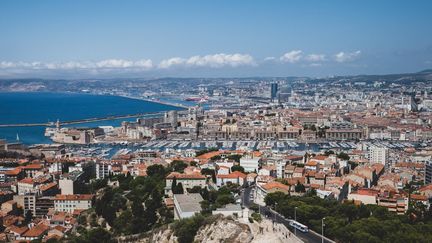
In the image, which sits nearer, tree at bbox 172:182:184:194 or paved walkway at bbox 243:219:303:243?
paved walkway at bbox 243:219:303:243

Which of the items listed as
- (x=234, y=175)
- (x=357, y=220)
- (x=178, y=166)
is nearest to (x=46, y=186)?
(x=178, y=166)

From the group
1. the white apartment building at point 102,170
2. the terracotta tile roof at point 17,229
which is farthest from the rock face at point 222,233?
the white apartment building at point 102,170

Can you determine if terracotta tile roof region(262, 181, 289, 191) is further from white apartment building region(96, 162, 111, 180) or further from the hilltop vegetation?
white apartment building region(96, 162, 111, 180)

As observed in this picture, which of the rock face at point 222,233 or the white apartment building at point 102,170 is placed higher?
the rock face at point 222,233

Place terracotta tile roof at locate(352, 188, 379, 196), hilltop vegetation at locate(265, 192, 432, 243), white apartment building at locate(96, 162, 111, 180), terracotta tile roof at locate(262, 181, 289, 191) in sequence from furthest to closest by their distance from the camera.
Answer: white apartment building at locate(96, 162, 111, 180)
terracotta tile roof at locate(262, 181, 289, 191)
terracotta tile roof at locate(352, 188, 379, 196)
hilltop vegetation at locate(265, 192, 432, 243)

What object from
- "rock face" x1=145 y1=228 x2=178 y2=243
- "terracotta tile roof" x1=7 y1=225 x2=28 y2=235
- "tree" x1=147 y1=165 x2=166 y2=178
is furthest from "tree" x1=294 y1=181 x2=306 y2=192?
"terracotta tile roof" x1=7 y1=225 x2=28 y2=235

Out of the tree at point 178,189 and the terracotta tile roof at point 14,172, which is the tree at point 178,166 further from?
the terracotta tile roof at point 14,172

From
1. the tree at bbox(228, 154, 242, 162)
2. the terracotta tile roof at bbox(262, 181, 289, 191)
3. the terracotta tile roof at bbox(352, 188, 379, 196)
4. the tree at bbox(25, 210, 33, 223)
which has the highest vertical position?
the terracotta tile roof at bbox(262, 181, 289, 191)

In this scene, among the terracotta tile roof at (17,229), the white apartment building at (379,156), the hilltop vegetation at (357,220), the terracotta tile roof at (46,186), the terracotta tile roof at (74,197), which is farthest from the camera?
the white apartment building at (379,156)

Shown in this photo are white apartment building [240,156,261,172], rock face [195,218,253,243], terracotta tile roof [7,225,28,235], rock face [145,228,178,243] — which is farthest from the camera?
white apartment building [240,156,261,172]

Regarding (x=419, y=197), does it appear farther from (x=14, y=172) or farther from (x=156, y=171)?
(x=14, y=172)

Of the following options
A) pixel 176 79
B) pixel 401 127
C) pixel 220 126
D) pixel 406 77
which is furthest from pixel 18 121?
pixel 176 79
